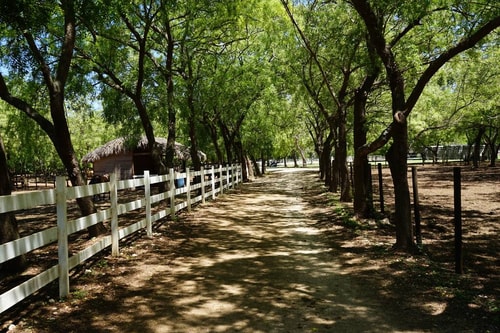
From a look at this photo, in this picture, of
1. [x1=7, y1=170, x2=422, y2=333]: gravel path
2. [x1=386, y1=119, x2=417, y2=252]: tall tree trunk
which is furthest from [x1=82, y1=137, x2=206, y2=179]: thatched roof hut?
[x1=386, y1=119, x2=417, y2=252]: tall tree trunk

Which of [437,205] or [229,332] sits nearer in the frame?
[229,332]

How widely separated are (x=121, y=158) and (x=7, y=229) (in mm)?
28152

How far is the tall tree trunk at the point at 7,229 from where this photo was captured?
603 cm

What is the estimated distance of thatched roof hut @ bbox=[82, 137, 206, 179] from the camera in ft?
103

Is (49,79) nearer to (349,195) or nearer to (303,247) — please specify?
(303,247)

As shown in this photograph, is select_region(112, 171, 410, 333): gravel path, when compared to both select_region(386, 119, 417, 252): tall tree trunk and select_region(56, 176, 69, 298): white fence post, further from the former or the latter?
select_region(386, 119, 417, 252): tall tree trunk

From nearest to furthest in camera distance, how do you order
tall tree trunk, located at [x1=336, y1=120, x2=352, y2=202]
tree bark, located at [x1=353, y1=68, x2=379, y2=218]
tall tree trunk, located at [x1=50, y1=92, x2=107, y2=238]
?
tall tree trunk, located at [x1=50, y1=92, x2=107, y2=238]
tree bark, located at [x1=353, y1=68, x2=379, y2=218]
tall tree trunk, located at [x1=336, y1=120, x2=352, y2=202]

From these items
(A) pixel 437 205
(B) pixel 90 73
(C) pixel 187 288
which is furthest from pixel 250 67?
(C) pixel 187 288

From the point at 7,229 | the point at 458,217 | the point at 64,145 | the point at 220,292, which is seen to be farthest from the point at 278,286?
the point at 64,145

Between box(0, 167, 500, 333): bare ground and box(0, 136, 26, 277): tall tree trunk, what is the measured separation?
95cm

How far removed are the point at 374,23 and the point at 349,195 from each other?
845 cm

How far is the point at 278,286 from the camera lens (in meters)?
5.67

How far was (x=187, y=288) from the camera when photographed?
5.66 meters

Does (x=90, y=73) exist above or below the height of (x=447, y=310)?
above
